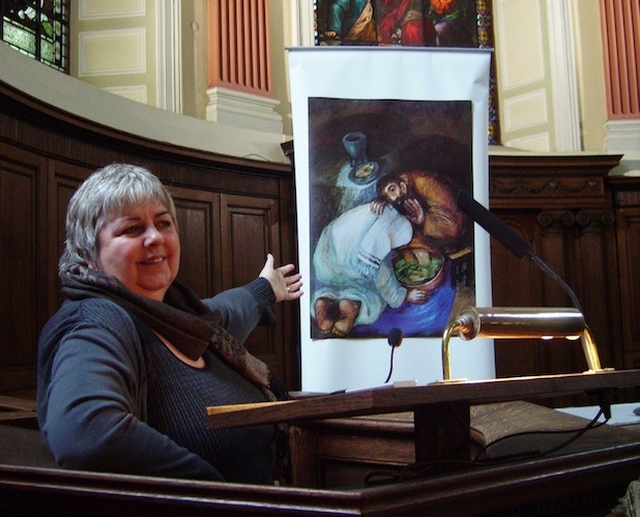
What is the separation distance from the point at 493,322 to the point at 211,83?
5047mm

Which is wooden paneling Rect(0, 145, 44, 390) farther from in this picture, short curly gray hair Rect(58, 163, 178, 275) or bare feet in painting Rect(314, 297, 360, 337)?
short curly gray hair Rect(58, 163, 178, 275)

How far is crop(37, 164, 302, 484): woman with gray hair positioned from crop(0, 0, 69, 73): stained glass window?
4.63 metres

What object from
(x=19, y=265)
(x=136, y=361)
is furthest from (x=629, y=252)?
(x=136, y=361)

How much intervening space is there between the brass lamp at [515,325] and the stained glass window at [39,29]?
5.09 metres

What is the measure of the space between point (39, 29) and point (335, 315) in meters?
3.93

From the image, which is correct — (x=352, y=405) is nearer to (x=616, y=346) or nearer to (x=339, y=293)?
(x=339, y=293)

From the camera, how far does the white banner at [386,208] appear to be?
3.21 metres

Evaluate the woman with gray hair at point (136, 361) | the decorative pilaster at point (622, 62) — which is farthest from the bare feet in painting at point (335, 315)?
the decorative pilaster at point (622, 62)

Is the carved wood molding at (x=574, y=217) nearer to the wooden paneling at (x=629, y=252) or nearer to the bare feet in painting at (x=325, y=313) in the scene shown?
the wooden paneling at (x=629, y=252)

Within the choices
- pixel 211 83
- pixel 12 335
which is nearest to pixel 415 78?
pixel 12 335

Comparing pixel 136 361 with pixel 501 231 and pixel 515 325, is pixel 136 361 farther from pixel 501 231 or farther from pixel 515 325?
pixel 501 231

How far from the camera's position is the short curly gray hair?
1.53 meters

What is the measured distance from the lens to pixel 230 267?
561 cm

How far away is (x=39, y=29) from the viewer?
19.2 ft
